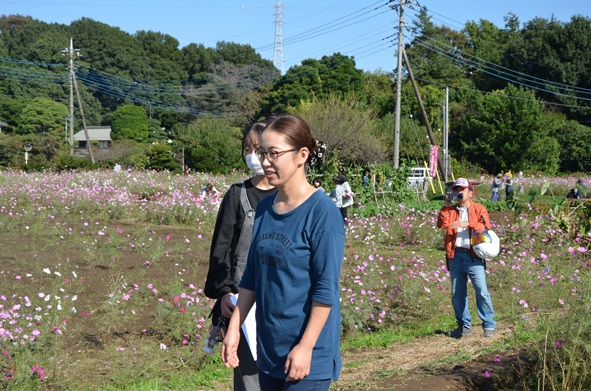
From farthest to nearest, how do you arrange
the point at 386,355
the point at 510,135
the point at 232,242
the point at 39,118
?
the point at 39,118
the point at 510,135
the point at 386,355
the point at 232,242

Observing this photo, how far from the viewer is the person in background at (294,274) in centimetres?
233

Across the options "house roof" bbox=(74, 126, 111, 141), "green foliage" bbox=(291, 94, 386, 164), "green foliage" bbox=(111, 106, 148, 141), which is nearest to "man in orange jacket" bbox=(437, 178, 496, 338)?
"green foliage" bbox=(291, 94, 386, 164)

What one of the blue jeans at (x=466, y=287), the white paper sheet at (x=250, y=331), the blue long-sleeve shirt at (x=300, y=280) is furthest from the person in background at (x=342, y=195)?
the blue long-sleeve shirt at (x=300, y=280)

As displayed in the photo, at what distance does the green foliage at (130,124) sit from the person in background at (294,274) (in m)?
65.9

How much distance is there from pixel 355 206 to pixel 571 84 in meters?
38.9

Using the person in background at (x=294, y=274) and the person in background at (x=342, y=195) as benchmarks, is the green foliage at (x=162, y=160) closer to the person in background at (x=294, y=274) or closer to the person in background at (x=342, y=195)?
the person in background at (x=342, y=195)

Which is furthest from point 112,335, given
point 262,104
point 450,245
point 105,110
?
point 105,110

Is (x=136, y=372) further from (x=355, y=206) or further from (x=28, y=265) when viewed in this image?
(x=355, y=206)

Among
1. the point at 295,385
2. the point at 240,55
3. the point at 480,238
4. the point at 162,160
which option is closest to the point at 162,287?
the point at 480,238

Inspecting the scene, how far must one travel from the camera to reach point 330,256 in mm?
2330

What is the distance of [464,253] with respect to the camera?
20.5ft

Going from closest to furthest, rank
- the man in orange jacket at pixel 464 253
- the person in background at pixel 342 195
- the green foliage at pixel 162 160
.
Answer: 1. the man in orange jacket at pixel 464 253
2. the person in background at pixel 342 195
3. the green foliage at pixel 162 160

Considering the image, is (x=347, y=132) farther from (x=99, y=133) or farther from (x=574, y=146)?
(x=99, y=133)

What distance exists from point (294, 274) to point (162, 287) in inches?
209
